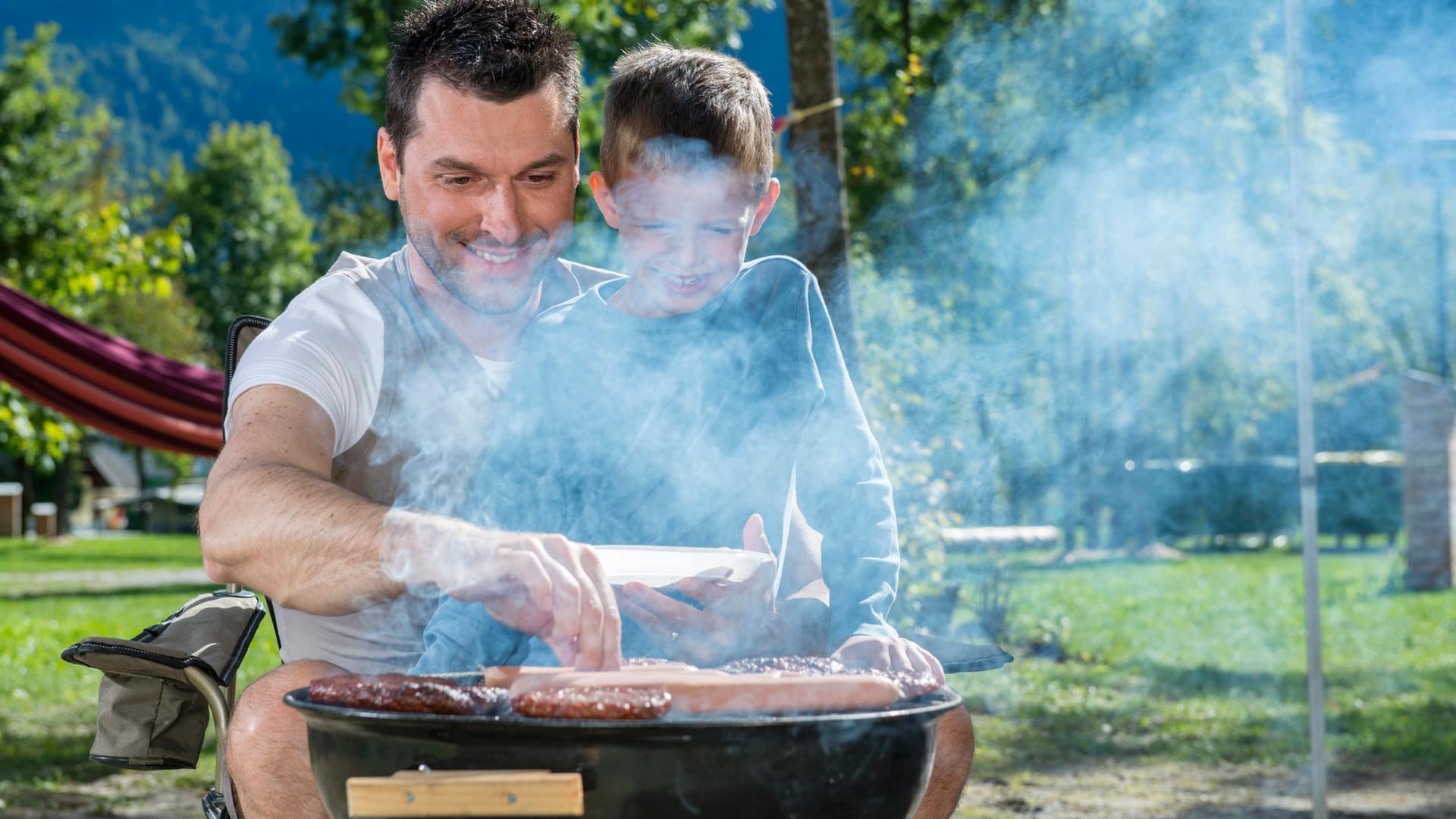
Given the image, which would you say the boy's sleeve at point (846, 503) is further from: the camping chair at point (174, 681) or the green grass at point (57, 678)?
the green grass at point (57, 678)

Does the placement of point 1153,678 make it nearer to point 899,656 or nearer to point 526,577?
point 899,656

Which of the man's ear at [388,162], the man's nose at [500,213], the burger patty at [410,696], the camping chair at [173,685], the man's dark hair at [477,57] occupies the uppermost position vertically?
the man's dark hair at [477,57]

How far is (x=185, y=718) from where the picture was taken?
6.81ft

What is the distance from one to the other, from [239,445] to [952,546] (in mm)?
5020

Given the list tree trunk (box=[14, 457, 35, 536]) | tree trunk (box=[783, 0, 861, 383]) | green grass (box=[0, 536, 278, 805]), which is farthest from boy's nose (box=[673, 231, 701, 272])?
tree trunk (box=[14, 457, 35, 536])

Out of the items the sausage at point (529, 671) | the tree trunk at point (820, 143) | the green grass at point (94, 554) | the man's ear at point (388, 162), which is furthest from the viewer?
the green grass at point (94, 554)

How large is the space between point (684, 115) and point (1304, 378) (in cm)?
223

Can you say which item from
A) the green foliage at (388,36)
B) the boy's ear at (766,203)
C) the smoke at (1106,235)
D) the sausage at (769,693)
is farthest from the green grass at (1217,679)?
the green foliage at (388,36)

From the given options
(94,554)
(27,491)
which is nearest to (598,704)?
(94,554)

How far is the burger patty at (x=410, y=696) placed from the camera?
1.23 metres

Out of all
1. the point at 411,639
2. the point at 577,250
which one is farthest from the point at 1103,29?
the point at 411,639

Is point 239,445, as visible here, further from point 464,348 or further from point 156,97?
point 156,97

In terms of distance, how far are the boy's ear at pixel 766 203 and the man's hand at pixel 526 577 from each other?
812 millimetres

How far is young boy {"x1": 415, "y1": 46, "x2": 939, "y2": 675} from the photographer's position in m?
1.83
